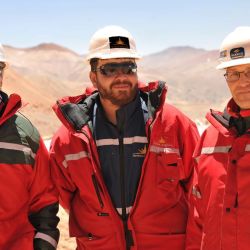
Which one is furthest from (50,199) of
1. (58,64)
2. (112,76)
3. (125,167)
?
(58,64)

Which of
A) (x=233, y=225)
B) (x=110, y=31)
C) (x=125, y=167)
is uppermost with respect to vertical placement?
(x=110, y=31)

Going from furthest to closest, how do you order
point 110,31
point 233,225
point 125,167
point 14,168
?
point 110,31 → point 125,167 → point 14,168 → point 233,225

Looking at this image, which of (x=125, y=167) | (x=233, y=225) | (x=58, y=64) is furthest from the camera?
(x=58, y=64)

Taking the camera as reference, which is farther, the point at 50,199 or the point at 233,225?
the point at 50,199

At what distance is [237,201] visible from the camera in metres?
3.03

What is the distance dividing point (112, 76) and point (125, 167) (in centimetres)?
76

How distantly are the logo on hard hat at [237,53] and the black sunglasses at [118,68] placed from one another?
1025mm

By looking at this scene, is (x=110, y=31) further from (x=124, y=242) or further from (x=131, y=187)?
(x=124, y=242)

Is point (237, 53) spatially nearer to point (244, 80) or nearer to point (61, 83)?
point (244, 80)

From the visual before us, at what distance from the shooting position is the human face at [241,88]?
10.2ft

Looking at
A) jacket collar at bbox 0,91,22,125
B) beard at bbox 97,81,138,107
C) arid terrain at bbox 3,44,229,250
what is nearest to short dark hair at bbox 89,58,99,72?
beard at bbox 97,81,138,107

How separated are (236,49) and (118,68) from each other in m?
1.13

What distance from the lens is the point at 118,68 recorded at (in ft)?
13.1

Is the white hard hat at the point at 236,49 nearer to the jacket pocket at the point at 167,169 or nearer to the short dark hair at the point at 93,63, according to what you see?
the jacket pocket at the point at 167,169
